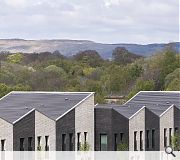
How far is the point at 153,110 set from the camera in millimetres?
35344

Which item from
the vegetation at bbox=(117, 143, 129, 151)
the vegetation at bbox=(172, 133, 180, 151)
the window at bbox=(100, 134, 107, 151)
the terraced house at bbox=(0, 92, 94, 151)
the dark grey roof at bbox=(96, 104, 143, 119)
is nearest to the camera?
the terraced house at bbox=(0, 92, 94, 151)

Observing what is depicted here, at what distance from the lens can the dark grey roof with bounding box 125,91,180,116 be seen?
35844mm

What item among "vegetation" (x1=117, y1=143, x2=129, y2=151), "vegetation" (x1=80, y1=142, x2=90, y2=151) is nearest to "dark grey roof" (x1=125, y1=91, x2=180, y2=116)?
"vegetation" (x1=117, y1=143, x2=129, y2=151)

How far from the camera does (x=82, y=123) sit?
3045 cm

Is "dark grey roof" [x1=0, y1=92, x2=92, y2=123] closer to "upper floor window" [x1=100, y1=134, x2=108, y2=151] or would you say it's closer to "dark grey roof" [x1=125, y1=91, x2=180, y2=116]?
"upper floor window" [x1=100, y1=134, x2=108, y2=151]

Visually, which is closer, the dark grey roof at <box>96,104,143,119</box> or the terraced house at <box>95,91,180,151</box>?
the terraced house at <box>95,91,180,151</box>

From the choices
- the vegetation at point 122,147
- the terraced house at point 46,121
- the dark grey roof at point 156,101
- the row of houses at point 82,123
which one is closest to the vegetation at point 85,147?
the row of houses at point 82,123

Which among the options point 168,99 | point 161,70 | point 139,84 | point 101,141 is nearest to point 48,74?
point 161,70

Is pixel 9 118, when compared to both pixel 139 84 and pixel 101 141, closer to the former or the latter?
pixel 101 141

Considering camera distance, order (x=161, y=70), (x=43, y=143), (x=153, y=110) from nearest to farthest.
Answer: (x=43, y=143) < (x=153, y=110) < (x=161, y=70)

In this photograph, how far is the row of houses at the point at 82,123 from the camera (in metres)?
26.9

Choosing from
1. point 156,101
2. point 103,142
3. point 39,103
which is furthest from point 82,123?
point 156,101

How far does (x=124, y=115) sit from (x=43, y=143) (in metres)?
5.36

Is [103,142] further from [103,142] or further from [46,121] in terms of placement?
[46,121]
